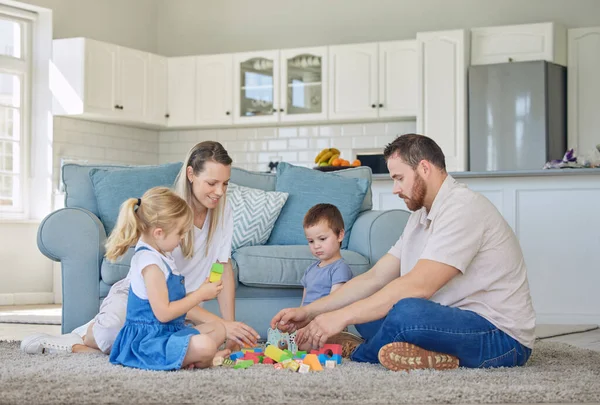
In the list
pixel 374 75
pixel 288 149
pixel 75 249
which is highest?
pixel 374 75

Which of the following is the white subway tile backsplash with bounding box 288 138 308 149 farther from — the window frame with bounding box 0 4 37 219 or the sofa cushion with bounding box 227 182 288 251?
the sofa cushion with bounding box 227 182 288 251

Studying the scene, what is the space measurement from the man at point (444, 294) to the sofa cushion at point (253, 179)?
1.47 metres

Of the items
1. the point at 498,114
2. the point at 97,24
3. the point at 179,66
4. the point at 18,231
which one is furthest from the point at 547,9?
the point at 18,231

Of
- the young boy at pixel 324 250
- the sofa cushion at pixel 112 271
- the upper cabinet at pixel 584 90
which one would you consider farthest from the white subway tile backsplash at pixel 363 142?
the sofa cushion at pixel 112 271

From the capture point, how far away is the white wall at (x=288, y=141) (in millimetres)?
7535

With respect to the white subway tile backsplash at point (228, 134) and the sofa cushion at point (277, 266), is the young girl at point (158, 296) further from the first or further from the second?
the white subway tile backsplash at point (228, 134)

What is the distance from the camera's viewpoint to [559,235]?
500 cm

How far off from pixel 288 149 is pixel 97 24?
1.98 m

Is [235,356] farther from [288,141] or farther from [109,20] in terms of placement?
[109,20]

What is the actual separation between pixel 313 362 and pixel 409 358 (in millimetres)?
294

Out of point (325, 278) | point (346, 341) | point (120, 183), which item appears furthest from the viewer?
point (120, 183)

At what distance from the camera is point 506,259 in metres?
2.70

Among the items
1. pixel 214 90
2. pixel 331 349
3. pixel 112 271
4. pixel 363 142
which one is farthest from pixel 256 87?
pixel 331 349

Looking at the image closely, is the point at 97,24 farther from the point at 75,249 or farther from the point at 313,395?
the point at 313,395
